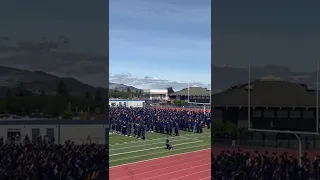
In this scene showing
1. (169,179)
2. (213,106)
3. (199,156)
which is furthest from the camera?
(199,156)

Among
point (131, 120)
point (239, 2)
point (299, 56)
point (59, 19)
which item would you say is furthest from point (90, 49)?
point (131, 120)

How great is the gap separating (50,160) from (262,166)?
263 cm

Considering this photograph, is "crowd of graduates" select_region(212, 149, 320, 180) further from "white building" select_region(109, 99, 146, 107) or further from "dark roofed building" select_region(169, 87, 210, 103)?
"dark roofed building" select_region(169, 87, 210, 103)

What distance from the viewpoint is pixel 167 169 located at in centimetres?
1002

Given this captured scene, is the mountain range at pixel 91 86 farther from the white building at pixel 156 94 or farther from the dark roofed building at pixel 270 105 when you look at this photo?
the white building at pixel 156 94

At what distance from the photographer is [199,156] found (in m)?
11.9

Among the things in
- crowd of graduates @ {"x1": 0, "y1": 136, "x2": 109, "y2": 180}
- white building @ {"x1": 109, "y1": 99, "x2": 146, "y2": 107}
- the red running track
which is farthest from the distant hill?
white building @ {"x1": 109, "y1": 99, "x2": 146, "y2": 107}

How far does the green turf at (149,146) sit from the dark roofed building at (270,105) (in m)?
5.75

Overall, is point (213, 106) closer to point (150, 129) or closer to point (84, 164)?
point (84, 164)

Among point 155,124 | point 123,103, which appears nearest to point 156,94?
point 123,103

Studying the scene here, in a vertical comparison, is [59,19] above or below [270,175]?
above

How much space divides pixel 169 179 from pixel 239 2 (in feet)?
15.7

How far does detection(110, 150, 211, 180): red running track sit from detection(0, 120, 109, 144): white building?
12.3 feet

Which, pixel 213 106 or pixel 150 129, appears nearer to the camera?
pixel 213 106
